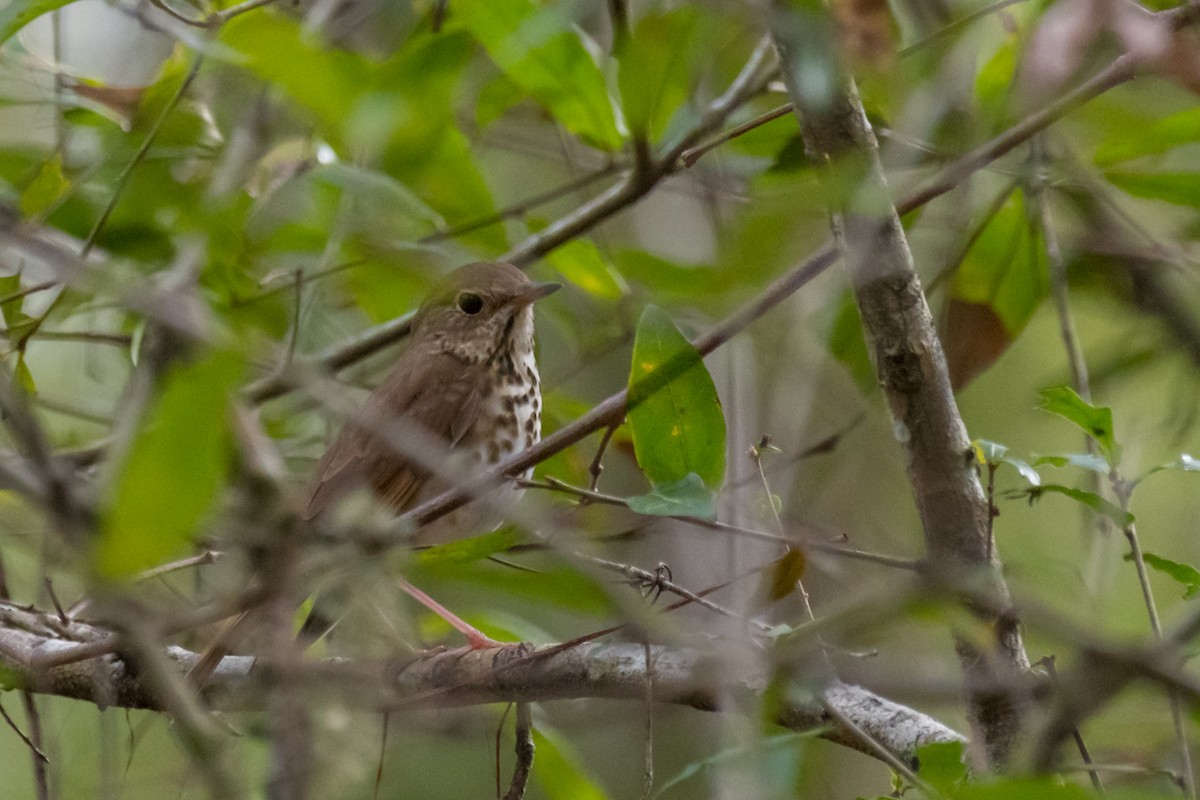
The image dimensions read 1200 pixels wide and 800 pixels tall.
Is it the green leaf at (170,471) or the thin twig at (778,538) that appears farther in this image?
the thin twig at (778,538)

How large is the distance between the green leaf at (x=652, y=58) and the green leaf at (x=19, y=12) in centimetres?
90

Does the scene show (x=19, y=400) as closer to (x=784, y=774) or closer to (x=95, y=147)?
(x=784, y=774)

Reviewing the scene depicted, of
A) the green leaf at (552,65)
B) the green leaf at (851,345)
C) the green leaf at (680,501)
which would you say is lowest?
the green leaf at (680,501)

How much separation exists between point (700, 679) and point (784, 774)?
315 millimetres

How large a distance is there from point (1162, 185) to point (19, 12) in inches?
76.9

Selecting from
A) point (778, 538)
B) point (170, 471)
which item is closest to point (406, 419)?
point (778, 538)

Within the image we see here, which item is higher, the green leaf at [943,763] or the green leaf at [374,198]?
the green leaf at [374,198]

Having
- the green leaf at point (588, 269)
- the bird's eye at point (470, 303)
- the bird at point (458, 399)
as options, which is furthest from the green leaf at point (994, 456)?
the bird's eye at point (470, 303)

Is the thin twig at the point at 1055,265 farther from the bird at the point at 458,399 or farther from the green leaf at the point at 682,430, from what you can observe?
the bird at the point at 458,399

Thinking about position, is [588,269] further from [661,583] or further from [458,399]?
[661,583]

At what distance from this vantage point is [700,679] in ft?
3.46

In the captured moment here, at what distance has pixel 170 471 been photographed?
3.29ft

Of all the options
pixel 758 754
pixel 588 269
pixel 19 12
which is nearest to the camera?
pixel 758 754

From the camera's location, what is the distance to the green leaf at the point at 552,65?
2.11m
